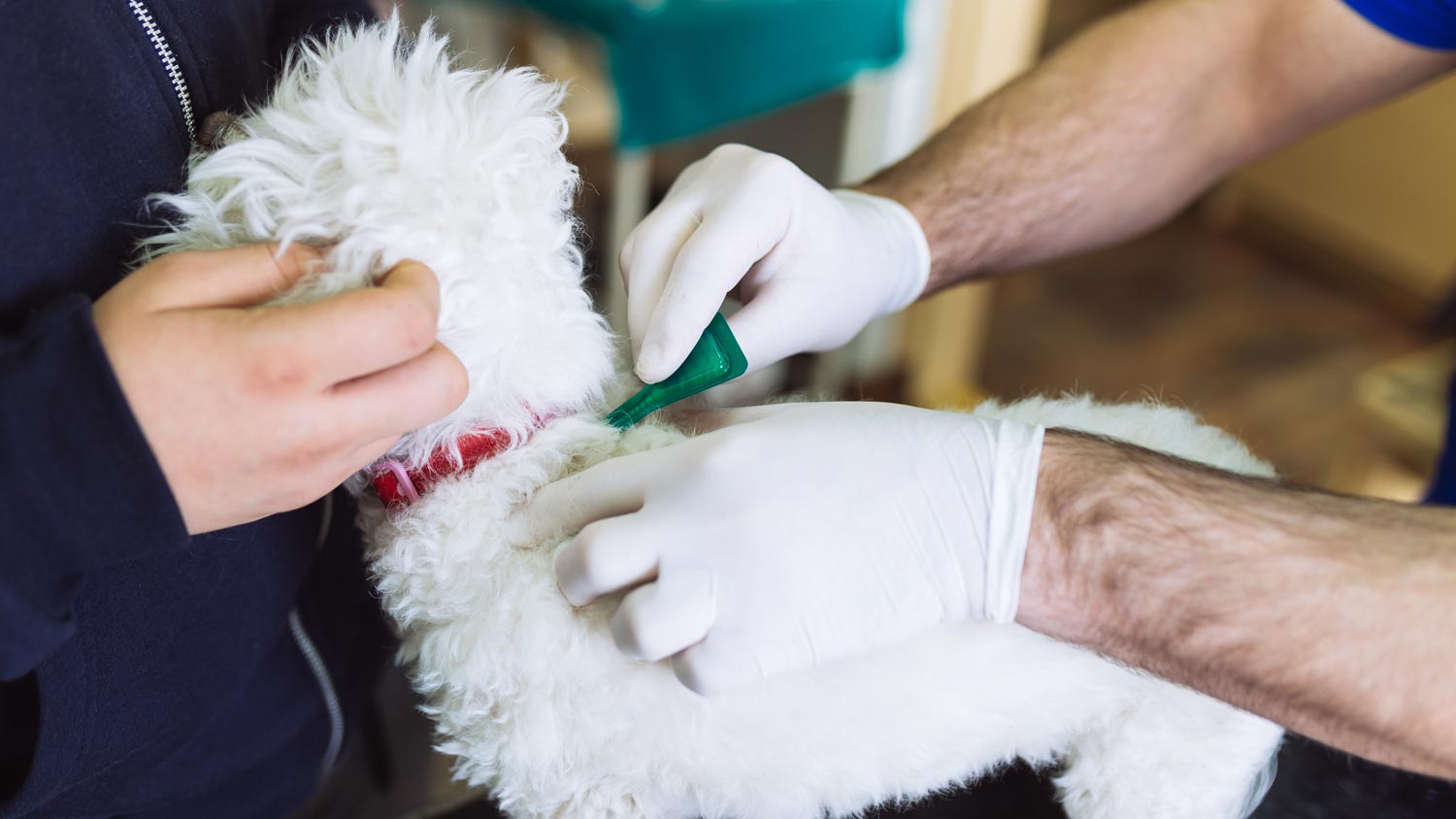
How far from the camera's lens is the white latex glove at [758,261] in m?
0.74

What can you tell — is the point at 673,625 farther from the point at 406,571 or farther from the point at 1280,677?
the point at 1280,677

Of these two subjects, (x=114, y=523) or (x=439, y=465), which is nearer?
(x=114, y=523)

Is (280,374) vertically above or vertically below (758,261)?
above

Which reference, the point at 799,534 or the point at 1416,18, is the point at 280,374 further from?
the point at 1416,18

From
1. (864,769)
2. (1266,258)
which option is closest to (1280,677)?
(864,769)

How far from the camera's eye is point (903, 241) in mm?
986

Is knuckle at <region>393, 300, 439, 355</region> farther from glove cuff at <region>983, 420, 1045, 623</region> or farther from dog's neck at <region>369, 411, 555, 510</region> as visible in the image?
glove cuff at <region>983, 420, 1045, 623</region>

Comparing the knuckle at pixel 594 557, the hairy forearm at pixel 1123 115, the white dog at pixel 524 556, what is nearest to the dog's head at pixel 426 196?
the white dog at pixel 524 556

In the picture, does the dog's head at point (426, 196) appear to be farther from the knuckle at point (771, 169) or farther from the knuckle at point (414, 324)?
the knuckle at point (771, 169)

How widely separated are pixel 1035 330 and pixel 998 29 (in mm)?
943

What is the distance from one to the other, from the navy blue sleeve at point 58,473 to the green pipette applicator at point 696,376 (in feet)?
1.05

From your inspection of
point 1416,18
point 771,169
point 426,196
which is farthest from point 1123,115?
point 426,196

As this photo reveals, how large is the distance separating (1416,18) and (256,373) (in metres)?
1.15

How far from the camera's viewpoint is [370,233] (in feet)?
1.92
